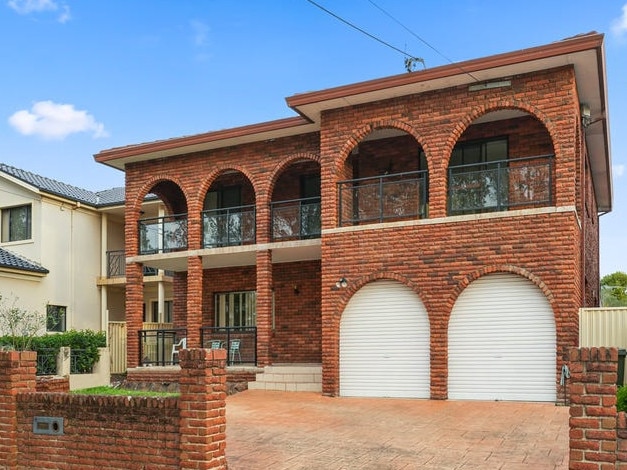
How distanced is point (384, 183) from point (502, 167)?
262 cm

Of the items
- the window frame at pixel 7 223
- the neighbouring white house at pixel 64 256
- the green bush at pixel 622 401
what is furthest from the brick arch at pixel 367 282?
the window frame at pixel 7 223

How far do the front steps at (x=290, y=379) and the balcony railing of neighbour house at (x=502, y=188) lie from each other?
498cm

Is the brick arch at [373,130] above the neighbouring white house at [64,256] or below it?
above

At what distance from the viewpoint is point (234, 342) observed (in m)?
19.0

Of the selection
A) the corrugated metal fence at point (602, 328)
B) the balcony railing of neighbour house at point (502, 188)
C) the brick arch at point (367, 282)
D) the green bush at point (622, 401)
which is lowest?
the green bush at point (622, 401)

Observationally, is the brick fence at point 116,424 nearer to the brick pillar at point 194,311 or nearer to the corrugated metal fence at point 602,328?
the corrugated metal fence at point 602,328

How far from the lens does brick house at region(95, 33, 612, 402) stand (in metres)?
13.0

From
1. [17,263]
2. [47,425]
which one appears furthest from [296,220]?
[17,263]

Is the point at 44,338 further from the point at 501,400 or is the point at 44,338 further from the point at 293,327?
the point at 501,400

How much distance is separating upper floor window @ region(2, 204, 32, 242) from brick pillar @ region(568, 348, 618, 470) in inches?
888

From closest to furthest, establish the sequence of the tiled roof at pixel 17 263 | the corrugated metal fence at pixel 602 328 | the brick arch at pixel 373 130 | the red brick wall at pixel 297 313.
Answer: the corrugated metal fence at pixel 602 328 → the brick arch at pixel 373 130 → the red brick wall at pixel 297 313 → the tiled roof at pixel 17 263

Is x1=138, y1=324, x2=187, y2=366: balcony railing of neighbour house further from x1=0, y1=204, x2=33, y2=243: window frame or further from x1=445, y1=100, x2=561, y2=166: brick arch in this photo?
x1=445, y1=100, x2=561, y2=166: brick arch

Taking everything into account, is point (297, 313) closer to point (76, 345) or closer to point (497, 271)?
point (76, 345)

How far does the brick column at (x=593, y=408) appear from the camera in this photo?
5.63 metres
